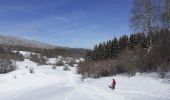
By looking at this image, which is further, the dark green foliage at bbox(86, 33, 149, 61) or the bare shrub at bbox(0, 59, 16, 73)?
the bare shrub at bbox(0, 59, 16, 73)

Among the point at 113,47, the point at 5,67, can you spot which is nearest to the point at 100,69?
the point at 113,47

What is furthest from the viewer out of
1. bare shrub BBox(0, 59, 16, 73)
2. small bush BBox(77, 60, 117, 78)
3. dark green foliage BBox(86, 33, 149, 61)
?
bare shrub BBox(0, 59, 16, 73)

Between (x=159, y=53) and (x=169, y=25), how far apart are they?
4.55 m

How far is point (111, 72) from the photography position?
163ft

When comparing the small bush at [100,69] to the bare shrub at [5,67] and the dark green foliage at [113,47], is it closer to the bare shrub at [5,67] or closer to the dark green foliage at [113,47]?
the dark green foliage at [113,47]

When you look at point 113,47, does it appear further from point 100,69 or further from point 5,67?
point 5,67

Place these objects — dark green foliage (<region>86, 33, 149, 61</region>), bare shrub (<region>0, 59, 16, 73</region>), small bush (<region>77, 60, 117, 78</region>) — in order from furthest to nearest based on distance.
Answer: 1. bare shrub (<region>0, 59, 16, 73</region>)
2. dark green foliage (<region>86, 33, 149, 61</region>)
3. small bush (<region>77, 60, 117, 78</region>)

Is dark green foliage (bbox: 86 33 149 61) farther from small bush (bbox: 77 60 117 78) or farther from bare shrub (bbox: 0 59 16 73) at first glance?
bare shrub (bbox: 0 59 16 73)

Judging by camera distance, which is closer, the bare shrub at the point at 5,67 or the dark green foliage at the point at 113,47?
the dark green foliage at the point at 113,47

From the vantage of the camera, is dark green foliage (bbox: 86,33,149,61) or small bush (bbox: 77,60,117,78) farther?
dark green foliage (bbox: 86,33,149,61)

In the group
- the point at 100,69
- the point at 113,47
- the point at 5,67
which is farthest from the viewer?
the point at 5,67

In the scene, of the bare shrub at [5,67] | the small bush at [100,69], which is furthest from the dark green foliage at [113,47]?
the bare shrub at [5,67]

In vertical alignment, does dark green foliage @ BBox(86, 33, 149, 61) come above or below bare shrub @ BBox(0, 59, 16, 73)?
above

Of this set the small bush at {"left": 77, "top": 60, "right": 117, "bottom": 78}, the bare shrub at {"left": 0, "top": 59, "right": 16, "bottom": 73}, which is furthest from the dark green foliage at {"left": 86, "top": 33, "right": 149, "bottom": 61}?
the bare shrub at {"left": 0, "top": 59, "right": 16, "bottom": 73}
